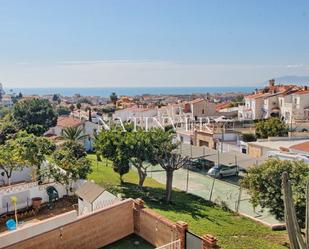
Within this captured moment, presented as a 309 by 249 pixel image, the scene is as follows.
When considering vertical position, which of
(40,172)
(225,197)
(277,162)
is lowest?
(225,197)

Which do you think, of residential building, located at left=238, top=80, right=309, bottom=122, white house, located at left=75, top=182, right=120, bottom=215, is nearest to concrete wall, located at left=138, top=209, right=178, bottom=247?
white house, located at left=75, top=182, right=120, bottom=215

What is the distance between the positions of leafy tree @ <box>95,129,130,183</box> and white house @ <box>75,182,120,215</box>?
18.3ft

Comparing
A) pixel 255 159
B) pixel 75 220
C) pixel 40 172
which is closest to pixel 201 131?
pixel 255 159

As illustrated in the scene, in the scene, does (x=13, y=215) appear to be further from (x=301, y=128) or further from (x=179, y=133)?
(x=301, y=128)

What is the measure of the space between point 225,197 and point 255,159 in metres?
7.25

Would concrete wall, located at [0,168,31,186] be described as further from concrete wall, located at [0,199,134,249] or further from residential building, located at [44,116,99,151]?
residential building, located at [44,116,99,151]

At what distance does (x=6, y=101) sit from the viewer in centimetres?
19250

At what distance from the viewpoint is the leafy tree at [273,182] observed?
18125 millimetres

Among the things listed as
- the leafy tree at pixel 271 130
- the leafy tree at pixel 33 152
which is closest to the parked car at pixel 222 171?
the leafy tree at pixel 33 152

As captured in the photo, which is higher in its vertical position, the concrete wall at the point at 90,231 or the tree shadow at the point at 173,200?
the concrete wall at the point at 90,231

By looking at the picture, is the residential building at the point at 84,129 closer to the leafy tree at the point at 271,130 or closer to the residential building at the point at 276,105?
the leafy tree at the point at 271,130

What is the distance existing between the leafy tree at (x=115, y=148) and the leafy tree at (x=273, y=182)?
9.65 meters

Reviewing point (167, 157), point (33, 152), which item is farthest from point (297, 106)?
point (33, 152)

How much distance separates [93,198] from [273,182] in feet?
31.2
